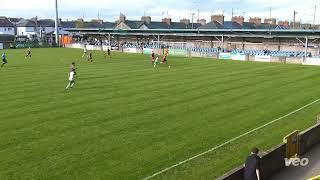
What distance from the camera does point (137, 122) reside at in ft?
69.1

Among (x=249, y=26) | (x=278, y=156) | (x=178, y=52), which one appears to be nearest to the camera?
(x=278, y=156)

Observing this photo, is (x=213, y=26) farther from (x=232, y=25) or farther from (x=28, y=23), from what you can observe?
(x=28, y=23)

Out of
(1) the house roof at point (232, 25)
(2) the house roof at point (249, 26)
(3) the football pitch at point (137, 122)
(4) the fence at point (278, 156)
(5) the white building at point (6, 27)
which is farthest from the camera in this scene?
(5) the white building at point (6, 27)

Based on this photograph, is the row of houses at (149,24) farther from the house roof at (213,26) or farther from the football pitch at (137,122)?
the football pitch at (137,122)

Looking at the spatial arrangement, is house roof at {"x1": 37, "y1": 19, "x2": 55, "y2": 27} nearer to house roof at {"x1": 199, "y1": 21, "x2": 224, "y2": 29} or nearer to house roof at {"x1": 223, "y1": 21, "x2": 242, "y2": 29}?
Result: house roof at {"x1": 223, "y1": 21, "x2": 242, "y2": 29}

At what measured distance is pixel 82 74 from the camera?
40250 millimetres

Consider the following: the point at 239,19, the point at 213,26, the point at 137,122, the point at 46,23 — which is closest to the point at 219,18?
the point at 213,26

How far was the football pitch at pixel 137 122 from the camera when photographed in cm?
1512

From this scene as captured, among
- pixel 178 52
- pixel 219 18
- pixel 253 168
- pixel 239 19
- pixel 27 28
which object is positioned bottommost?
pixel 253 168

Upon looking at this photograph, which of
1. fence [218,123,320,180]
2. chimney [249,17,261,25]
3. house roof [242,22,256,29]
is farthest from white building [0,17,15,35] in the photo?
fence [218,123,320,180]

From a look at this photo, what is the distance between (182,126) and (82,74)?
21.6m

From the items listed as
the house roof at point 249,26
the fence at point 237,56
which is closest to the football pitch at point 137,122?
the fence at point 237,56

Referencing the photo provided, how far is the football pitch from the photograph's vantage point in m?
15.1

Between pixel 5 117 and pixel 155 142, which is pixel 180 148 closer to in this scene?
pixel 155 142
